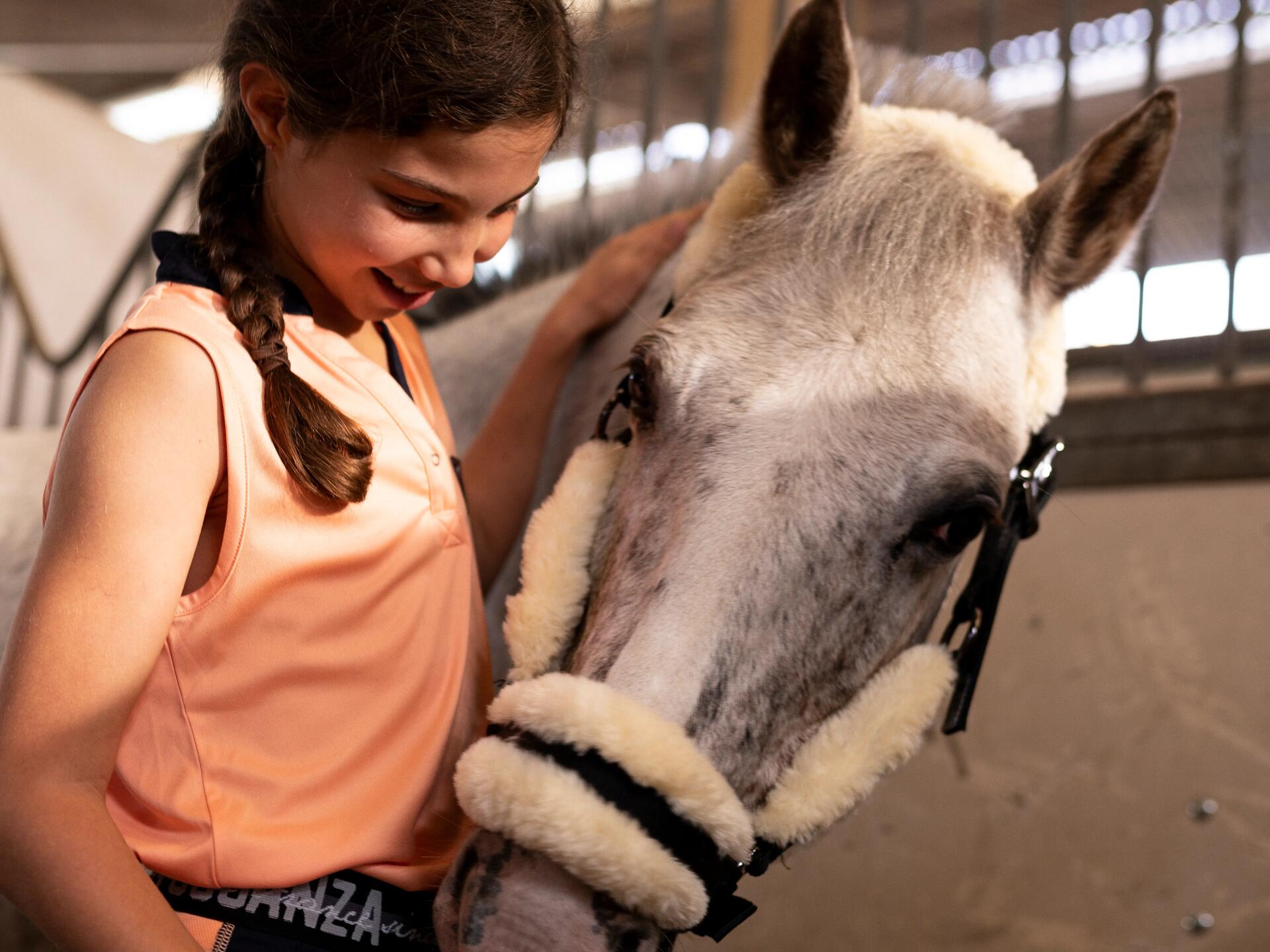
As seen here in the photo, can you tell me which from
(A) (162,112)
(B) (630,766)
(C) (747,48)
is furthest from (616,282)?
(A) (162,112)

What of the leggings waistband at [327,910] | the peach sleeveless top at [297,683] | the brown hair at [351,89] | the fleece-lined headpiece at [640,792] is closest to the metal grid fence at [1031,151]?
the brown hair at [351,89]

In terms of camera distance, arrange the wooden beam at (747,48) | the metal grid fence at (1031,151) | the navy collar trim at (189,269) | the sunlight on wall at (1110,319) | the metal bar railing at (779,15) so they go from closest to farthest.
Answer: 1. the navy collar trim at (189,269)
2. the metal grid fence at (1031,151)
3. the sunlight on wall at (1110,319)
4. the metal bar railing at (779,15)
5. the wooden beam at (747,48)

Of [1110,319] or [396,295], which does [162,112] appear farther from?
[396,295]

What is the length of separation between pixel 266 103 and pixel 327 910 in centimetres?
64

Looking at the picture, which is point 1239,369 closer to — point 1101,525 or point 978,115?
point 1101,525

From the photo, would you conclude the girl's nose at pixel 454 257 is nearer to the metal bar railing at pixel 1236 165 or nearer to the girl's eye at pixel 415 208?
the girl's eye at pixel 415 208

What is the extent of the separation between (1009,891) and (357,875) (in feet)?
4.18

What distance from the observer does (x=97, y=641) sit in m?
0.65

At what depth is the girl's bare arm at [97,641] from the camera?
615 mm

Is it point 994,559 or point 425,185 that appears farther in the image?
point 994,559

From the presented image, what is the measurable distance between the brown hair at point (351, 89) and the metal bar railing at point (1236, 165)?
60.3 inches


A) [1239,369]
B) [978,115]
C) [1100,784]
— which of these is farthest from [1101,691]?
[978,115]

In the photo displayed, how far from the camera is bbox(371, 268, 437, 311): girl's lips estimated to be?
34.4 inches

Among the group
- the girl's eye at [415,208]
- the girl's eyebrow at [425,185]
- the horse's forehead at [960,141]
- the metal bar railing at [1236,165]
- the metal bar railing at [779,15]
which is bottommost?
the girl's eye at [415,208]
